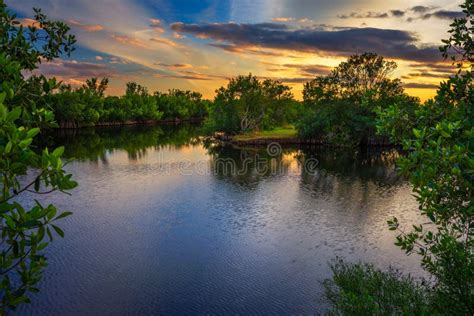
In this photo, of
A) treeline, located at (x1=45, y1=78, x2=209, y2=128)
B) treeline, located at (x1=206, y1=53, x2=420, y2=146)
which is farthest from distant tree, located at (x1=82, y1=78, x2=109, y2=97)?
treeline, located at (x1=206, y1=53, x2=420, y2=146)

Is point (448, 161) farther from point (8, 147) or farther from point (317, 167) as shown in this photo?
point (317, 167)

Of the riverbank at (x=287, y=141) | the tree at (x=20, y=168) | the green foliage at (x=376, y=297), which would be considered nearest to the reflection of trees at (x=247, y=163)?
the riverbank at (x=287, y=141)

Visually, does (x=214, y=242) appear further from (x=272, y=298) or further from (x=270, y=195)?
(x=270, y=195)

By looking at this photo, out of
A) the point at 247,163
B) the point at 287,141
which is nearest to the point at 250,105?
the point at 287,141

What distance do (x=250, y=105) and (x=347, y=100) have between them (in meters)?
24.0

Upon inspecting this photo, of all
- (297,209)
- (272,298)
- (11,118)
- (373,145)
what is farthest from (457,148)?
(373,145)

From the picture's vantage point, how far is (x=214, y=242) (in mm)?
31781

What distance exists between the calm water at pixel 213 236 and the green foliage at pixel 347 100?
25741 mm

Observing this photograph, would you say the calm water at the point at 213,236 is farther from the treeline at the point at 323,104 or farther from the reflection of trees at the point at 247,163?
the treeline at the point at 323,104

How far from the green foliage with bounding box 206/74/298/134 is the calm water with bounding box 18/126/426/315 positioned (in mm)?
40283

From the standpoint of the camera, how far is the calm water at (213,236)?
75.0 ft

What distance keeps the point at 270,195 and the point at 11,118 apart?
42860 millimetres

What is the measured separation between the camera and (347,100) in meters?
93.2

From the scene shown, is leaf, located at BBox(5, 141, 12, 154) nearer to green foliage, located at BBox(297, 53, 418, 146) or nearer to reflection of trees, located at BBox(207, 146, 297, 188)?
reflection of trees, located at BBox(207, 146, 297, 188)
